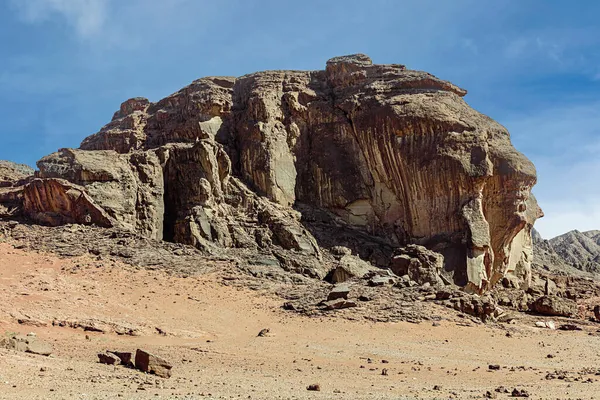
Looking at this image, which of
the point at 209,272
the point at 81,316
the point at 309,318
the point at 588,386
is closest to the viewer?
the point at 588,386

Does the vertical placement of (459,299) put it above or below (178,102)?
below

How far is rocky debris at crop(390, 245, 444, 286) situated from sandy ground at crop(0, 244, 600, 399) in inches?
261

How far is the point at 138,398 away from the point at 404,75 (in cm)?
3654

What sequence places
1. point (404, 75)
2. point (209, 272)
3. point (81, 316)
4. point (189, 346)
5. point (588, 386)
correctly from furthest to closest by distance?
point (404, 75) < point (209, 272) < point (81, 316) < point (189, 346) < point (588, 386)

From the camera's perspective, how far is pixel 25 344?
60.7 ft

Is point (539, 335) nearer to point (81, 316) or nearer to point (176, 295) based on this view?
point (176, 295)

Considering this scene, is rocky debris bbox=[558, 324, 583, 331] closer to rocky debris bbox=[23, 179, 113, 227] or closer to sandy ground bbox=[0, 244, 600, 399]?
sandy ground bbox=[0, 244, 600, 399]

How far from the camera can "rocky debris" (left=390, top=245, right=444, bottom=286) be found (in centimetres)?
3541

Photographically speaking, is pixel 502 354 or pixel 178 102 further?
pixel 178 102

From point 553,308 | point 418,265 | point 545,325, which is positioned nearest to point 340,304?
point 418,265

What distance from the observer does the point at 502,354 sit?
24.1 metres

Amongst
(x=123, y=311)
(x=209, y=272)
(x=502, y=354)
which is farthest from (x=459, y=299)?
(x=123, y=311)

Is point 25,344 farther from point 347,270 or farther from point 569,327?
point 569,327

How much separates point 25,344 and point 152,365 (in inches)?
149
